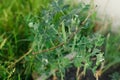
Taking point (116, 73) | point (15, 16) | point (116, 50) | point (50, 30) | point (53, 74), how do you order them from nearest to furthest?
point (50, 30)
point (53, 74)
point (116, 73)
point (116, 50)
point (15, 16)

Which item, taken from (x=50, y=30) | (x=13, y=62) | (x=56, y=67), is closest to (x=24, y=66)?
(x=13, y=62)

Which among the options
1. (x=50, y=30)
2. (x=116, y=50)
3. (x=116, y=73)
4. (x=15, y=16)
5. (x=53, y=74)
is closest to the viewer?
(x=50, y=30)

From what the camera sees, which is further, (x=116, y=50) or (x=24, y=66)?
(x=116, y=50)

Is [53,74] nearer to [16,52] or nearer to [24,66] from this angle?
[24,66]

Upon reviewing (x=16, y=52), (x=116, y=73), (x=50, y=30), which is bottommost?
(x=116, y=73)

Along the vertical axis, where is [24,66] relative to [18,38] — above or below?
below

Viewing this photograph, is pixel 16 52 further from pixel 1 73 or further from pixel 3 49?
pixel 1 73
